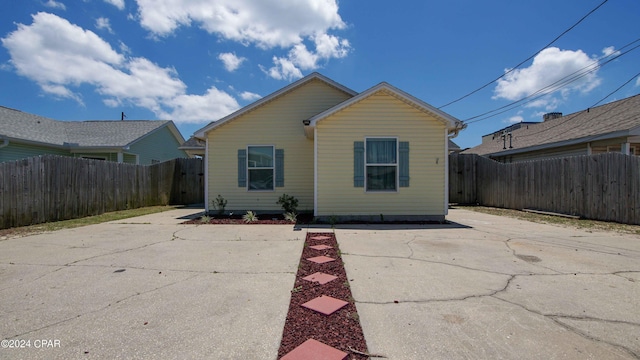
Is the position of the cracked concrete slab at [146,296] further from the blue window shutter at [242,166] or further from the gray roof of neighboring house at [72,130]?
the gray roof of neighboring house at [72,130]

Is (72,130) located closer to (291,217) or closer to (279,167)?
(279,167)

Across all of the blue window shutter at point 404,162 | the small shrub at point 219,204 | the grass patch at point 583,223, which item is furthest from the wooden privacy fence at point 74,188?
the grass patch at point 583,223

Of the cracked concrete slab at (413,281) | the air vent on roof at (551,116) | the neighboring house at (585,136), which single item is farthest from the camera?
the air vent on roof at (551,116)

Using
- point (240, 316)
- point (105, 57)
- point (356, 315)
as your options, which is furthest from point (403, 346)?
point (105, 57)

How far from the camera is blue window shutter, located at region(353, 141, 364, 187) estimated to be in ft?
26.8

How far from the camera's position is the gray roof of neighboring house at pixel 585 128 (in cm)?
982

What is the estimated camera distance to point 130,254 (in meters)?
4.73

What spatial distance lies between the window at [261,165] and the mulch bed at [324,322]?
6027 mm

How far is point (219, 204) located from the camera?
934cm

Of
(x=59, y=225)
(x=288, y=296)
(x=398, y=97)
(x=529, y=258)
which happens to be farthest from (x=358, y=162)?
(x=59, y=225)

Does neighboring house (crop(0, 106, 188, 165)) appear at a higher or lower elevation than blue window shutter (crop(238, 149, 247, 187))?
higher

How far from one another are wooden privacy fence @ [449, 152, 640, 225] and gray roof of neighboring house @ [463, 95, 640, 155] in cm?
253

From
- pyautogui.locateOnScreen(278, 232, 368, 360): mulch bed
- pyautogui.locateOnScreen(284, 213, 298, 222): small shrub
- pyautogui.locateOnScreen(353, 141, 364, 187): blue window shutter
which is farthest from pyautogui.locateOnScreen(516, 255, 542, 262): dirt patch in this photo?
pyautogui.locateOnScreen(284, 213, 298, 222): small shrub

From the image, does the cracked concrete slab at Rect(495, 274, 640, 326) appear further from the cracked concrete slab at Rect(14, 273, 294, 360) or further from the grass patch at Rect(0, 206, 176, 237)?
the grass patch at Rect(0, 206, 176, 237)
